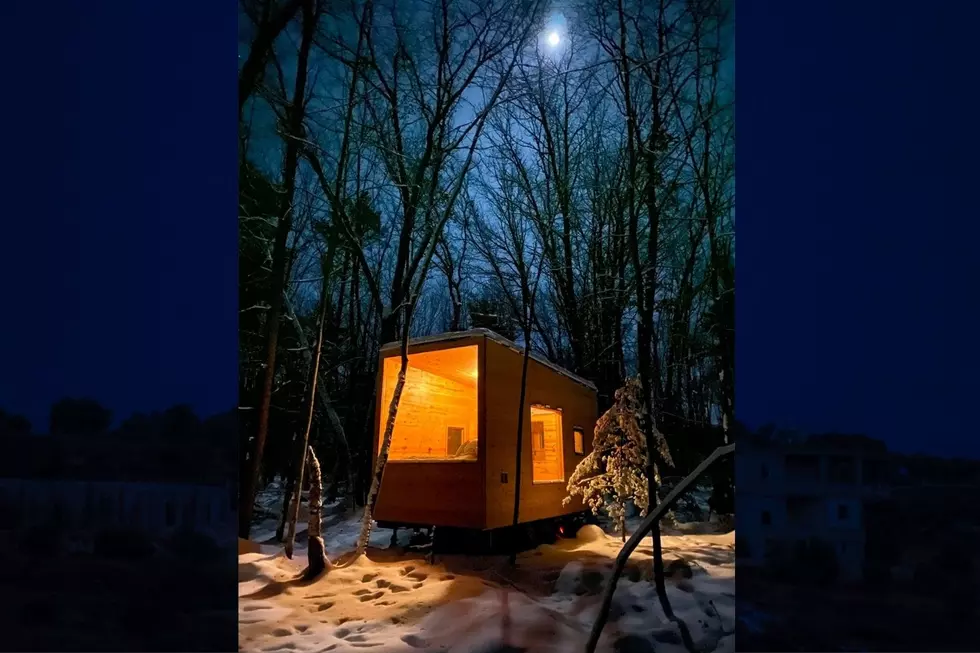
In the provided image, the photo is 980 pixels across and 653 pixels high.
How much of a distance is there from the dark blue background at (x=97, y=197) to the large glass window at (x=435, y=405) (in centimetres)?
126

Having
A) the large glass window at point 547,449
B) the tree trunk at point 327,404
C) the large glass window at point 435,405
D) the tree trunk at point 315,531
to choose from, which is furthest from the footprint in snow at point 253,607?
the large glass window at point 547,449

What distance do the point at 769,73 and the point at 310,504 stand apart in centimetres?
334

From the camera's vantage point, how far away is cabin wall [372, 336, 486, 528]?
3268mm

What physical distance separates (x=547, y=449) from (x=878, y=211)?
2.59 meters

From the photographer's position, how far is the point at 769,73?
287 cm

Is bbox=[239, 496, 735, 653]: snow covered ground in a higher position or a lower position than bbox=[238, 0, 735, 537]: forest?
lower

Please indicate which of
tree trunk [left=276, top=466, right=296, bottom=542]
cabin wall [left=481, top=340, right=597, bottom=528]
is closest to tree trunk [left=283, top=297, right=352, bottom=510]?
tree trunk [left=276, top=466, right=296, bottom=542]

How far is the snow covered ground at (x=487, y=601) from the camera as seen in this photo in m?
2.39

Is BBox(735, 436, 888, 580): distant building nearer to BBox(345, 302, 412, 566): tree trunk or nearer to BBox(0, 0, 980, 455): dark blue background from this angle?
BBox(0, 0, 980, 455): dark blue background

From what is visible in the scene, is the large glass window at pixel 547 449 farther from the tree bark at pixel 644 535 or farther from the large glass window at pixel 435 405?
the tree bark at pixel 644 535

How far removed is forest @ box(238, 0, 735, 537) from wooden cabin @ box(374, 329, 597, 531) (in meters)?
0.15

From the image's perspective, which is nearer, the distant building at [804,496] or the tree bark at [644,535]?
the tree bark at [644,535]

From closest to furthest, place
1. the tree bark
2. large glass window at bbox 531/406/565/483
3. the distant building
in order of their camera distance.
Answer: the tree bark → the distant building → large glass window at bbox 531/406/565/483

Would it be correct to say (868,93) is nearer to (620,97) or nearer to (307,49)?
(620,97)
